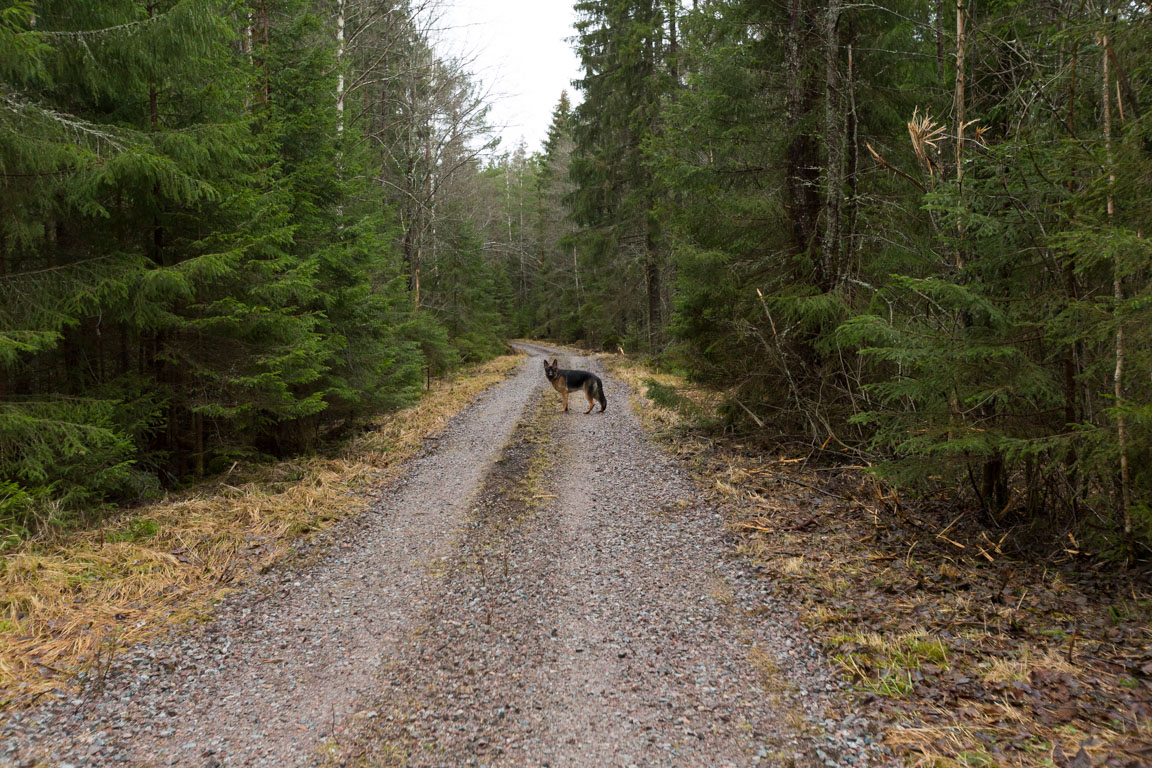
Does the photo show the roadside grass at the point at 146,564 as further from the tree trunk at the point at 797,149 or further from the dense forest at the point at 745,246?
the tree trunk at the point at 797,149

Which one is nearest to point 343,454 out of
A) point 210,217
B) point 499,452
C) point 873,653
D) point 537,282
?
point 499,452

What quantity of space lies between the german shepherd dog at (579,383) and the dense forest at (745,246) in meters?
3.13

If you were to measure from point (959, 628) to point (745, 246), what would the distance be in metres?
6.56

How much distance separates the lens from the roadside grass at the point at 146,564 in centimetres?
376

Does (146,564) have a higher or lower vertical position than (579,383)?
lower

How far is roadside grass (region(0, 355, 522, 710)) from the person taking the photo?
376 centimetres

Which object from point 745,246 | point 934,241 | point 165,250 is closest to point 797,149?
point 745,246

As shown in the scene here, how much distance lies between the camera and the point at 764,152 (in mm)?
9078

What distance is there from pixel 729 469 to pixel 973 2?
590cm

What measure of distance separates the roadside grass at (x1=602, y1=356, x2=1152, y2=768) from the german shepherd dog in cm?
653

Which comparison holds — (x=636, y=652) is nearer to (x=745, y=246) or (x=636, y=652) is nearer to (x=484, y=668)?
(x=484, y=668)

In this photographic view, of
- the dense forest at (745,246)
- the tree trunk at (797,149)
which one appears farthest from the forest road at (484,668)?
the tree trunk at (797,149)

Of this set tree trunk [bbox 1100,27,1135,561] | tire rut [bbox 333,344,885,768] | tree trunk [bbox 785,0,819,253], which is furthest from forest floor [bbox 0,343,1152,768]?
tree trunk [bbox 785,0,819,253]

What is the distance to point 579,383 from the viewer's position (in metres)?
13.4
